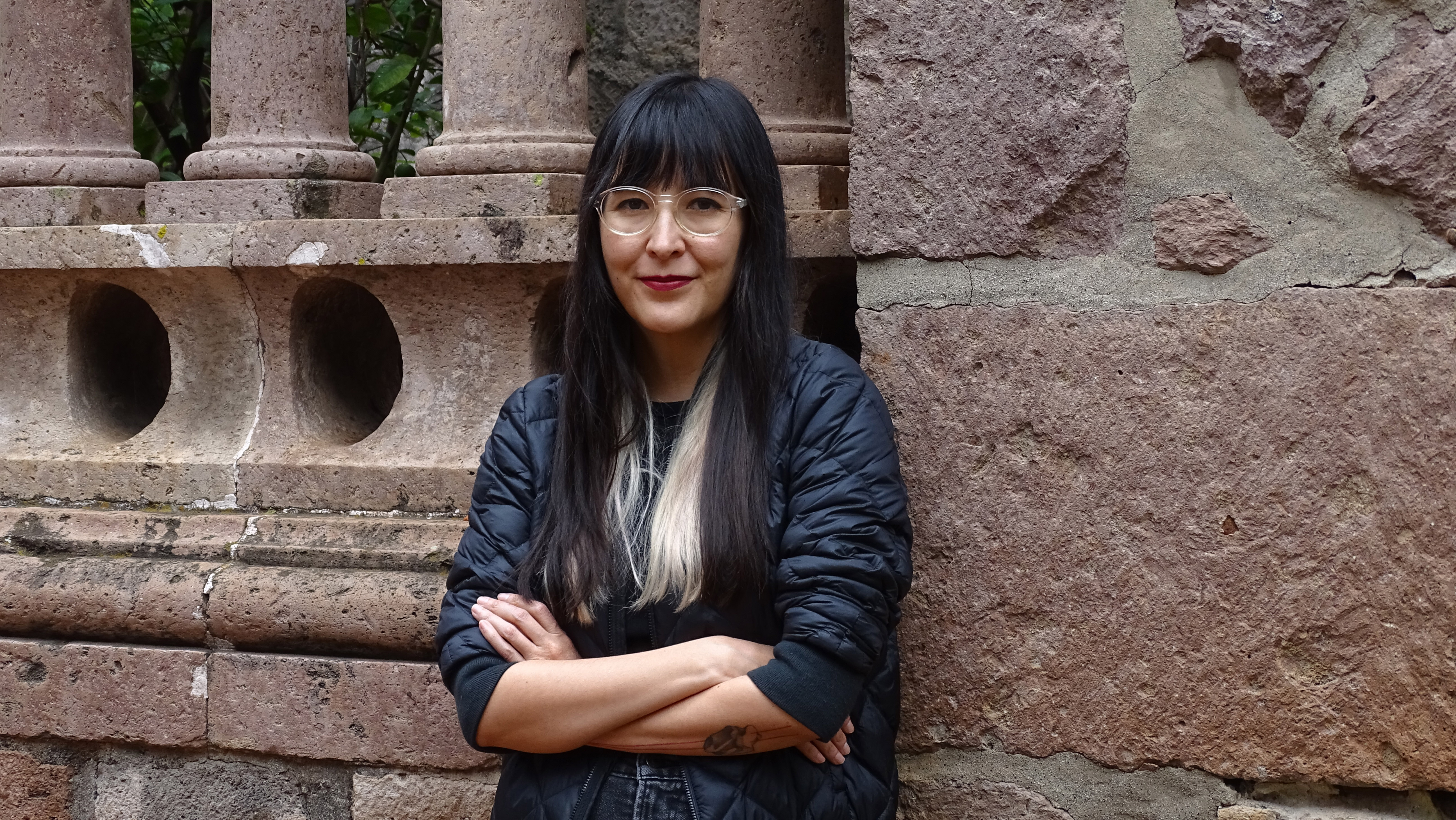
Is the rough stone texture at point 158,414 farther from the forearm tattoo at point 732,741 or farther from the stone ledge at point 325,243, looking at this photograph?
the forearm tattoo at point 732,741

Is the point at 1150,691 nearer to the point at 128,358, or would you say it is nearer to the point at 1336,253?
the point at 1336,253

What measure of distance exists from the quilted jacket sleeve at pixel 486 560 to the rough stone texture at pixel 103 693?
805 millimetres

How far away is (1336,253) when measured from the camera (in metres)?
1.82

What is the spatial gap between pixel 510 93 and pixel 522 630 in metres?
1.05

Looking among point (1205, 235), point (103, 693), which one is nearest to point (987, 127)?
point (1205, 235)

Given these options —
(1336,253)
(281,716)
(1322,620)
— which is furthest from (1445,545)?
(281,716)

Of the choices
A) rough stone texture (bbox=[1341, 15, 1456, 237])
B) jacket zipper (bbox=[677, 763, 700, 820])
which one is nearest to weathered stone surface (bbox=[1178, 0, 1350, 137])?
rough stone texture (bbox=[1341, 15, 1456, 237])

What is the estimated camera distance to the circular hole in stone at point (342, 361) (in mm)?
2607

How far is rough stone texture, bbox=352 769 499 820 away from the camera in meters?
2.38

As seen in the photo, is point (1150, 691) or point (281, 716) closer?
point (1150, 691)

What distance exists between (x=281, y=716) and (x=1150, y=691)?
1.49 meters

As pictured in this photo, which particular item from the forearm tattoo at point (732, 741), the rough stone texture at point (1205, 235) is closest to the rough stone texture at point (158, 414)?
the forearm tattoo at point (732, 741)

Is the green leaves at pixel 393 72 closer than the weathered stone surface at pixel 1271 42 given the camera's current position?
No

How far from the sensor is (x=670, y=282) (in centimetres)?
189
